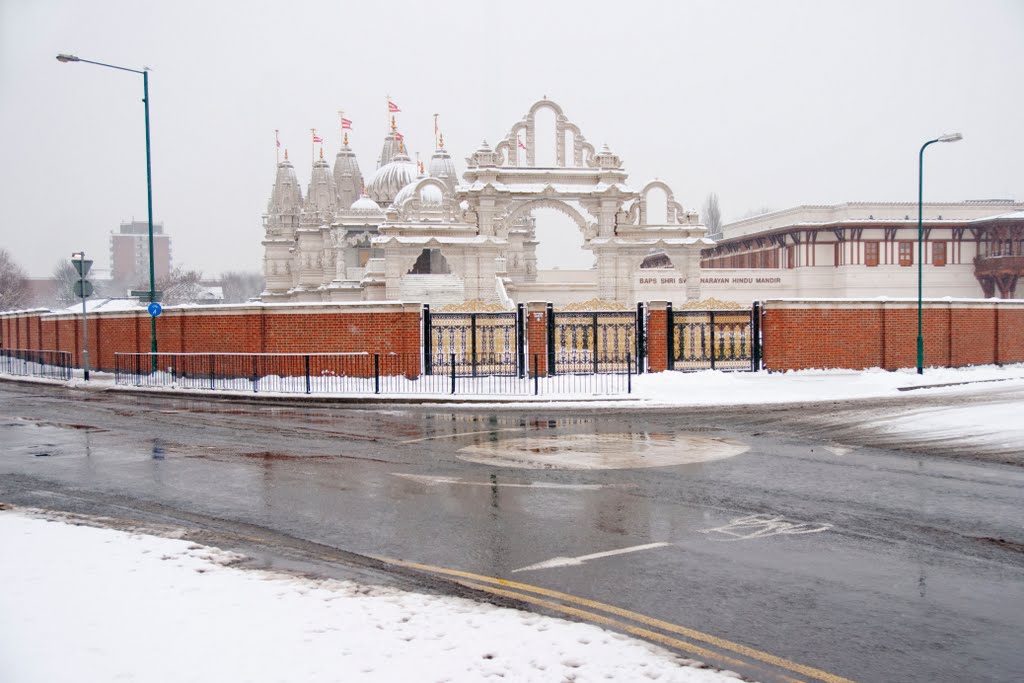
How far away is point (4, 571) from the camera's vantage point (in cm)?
683

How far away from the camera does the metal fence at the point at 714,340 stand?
86.6 ft

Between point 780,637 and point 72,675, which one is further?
point 780,637

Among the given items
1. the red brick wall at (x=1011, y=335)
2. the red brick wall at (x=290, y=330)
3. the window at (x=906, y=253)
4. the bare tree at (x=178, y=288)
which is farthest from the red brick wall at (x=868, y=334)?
the bare tree at (x=178, y=288)

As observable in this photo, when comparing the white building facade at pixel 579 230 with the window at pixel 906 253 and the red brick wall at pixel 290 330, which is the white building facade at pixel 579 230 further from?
the red brick wall at pixel 290 330

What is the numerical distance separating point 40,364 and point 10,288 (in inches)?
2182

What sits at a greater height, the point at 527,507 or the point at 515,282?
the point at 515,282

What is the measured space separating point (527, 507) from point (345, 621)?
3822 millimetres

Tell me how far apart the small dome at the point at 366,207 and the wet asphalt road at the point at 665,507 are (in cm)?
5580

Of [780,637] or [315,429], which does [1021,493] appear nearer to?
[780,637]

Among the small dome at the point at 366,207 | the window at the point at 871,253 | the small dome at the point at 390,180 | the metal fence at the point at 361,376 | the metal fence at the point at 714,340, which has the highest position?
the small dome at the point at 390,180


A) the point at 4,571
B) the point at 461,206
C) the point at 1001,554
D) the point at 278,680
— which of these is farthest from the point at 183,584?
the point at 461,206

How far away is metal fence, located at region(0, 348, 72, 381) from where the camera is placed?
33.2 meters

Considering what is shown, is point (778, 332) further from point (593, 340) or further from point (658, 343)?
point (593, 340)

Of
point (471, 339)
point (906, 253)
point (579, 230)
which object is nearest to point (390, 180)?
point (579, 230)
